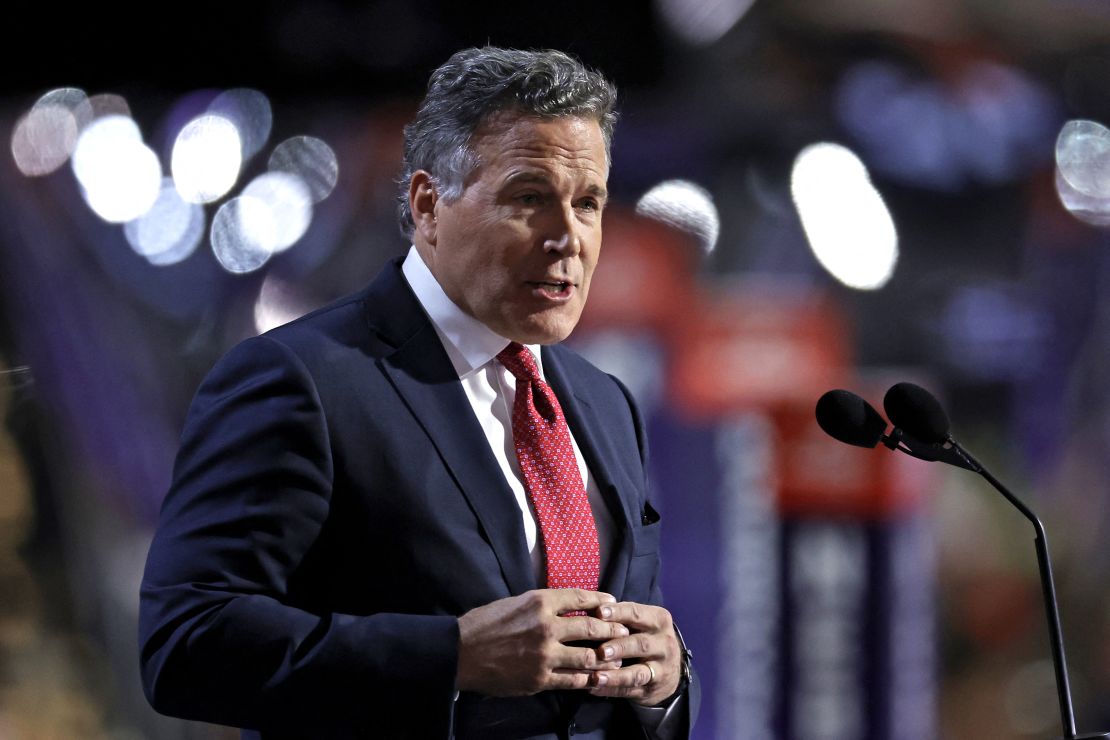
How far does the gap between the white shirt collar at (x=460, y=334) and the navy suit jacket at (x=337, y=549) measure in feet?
0.07

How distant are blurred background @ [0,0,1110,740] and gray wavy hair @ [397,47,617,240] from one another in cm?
164

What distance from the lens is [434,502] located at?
128 cm

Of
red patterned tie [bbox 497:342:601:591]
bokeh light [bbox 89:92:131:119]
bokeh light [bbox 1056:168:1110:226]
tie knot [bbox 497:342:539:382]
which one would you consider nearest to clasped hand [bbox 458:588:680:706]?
red patterned tie [bbox 497:342:601:591]

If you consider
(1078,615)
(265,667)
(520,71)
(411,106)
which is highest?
(411,106)

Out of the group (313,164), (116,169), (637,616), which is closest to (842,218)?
(313,164)

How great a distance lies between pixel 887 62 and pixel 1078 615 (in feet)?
Result: 5.67

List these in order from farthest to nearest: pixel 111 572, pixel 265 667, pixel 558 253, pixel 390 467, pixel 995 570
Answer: pixel 995 570 → pixel 111 572 → pixel 558 253 → pixel 390 467 → pixel 265 667

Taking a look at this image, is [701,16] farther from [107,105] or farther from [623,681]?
[623,681]

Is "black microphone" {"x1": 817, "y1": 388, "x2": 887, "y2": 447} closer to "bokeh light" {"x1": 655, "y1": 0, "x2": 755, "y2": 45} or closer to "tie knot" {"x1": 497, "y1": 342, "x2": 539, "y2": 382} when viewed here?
"tie knot" {"x1": 497, "y1": 342, "x2": 539, "y2": 382}

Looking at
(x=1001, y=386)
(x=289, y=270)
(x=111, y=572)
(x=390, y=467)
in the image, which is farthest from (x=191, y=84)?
(x=1001, y=386)

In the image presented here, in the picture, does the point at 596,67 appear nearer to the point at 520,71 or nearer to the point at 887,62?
the point at 887,62

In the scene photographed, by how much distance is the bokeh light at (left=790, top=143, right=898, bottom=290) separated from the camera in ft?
11.4

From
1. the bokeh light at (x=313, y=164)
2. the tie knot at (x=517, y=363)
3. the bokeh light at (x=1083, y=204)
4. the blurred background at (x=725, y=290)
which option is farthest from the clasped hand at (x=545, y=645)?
the bokeh light at (x=1083, y=204)

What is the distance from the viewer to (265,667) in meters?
1.17
